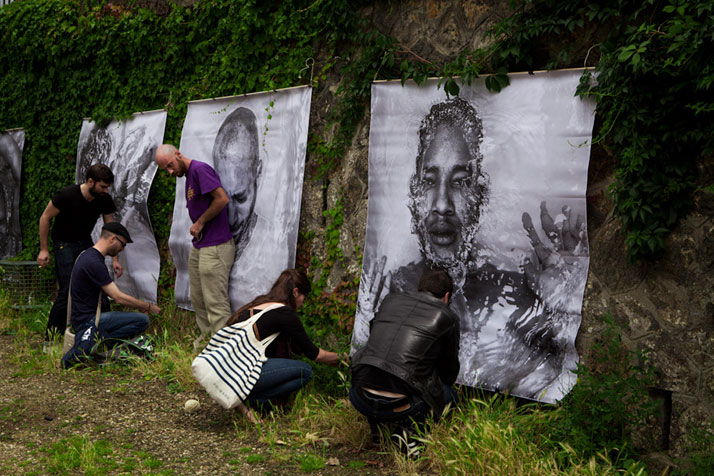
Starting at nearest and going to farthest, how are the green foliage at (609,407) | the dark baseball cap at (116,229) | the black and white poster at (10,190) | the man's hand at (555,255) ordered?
the green foliage at (609,407), the man's hand at (555,255), the dark baseball cap at (116,229), the black and white poster at (10,190)

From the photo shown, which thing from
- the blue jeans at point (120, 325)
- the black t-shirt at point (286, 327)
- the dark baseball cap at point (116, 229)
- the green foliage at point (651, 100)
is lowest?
the blue jeans at point (120, 325)

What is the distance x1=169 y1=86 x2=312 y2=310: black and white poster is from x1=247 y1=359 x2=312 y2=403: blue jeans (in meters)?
1.32

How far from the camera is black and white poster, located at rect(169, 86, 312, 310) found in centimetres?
581

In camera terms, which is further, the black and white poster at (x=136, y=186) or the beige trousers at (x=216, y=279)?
the black and white poster at (x=136, y=186)

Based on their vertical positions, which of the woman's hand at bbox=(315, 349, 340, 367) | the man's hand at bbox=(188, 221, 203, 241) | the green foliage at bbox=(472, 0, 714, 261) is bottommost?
the woman's hand at bbox=(315, 349, 340, 367)

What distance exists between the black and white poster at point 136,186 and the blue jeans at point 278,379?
310cm

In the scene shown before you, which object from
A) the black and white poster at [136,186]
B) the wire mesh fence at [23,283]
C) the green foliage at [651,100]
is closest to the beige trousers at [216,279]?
the black and white poster at [136,186]

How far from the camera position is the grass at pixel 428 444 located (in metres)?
3.52

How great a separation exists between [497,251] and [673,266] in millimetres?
1104

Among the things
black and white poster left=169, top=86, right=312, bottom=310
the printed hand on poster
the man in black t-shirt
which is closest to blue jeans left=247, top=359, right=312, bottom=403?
the printed hand on poster

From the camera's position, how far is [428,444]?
12.7ft

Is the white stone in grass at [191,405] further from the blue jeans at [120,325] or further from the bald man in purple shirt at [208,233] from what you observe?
the blue jeans at [120,325]

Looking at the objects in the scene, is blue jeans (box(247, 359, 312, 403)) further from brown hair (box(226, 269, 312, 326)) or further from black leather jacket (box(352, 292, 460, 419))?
black leather jacket (box(352, 292, 460, 419))

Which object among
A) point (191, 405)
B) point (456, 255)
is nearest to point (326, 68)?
point (456, 255)
